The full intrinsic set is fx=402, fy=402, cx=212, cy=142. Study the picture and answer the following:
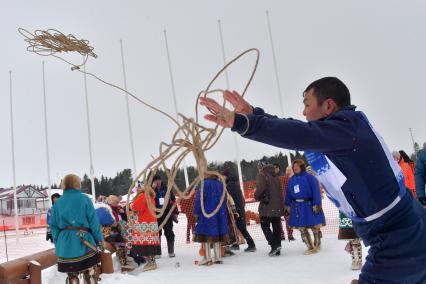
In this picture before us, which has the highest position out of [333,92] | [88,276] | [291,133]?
[333,92]

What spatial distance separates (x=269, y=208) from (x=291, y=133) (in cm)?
594

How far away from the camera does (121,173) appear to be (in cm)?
5459

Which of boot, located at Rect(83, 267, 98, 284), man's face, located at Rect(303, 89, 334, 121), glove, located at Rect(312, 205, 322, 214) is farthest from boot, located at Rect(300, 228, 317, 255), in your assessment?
man's face, located at Rect(303, 89, 334, 121)

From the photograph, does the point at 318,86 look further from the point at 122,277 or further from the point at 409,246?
the point at 122,277

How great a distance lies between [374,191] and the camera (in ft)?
5.91

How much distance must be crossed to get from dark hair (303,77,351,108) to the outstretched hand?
0.46m

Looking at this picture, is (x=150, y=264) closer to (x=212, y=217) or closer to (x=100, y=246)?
(x=212, y=217)

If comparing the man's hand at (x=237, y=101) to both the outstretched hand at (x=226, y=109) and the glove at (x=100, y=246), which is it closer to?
the outstretched hand at (x=226, y=109)

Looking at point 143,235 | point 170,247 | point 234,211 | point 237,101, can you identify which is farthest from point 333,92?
point 170,247

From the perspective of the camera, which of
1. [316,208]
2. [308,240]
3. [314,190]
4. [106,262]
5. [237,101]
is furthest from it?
[308,240]

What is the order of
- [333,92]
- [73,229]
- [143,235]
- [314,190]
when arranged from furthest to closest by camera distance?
[314,190] → [143,235] → [73,229] → [333,92]

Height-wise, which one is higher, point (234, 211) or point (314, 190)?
point (314, 190)

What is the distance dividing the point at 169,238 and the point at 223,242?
50.7 inches

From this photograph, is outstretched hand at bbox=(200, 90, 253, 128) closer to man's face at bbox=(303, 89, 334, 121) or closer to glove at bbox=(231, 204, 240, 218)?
man's face at bbox=(303, 89, 334, 121)
